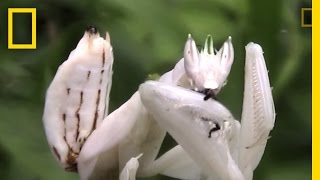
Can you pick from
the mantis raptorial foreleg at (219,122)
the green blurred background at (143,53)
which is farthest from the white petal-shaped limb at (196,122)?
the green blurred background at (143,53)

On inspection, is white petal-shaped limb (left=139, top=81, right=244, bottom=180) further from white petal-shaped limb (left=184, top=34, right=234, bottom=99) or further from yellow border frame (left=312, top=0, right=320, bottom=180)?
yellow border frame (left=312, top=0, right=320, bottom=180)

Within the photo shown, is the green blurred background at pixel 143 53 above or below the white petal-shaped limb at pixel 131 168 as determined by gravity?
above

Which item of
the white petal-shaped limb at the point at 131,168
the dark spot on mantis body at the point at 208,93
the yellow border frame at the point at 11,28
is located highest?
the yellow border frame at the point at 11,28

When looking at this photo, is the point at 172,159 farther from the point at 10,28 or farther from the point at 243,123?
the point at 10,28

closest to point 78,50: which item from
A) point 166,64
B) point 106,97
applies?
point 106,97

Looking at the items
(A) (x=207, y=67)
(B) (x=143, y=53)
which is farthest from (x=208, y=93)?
(B) (x=143, y=53)

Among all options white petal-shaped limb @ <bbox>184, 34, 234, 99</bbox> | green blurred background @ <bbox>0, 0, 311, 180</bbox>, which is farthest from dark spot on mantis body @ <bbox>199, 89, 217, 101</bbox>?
green blurred background @ <bbox>0, 0, 311, 180</bbox>

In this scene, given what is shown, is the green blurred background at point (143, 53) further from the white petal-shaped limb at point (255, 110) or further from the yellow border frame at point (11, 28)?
the white petal-shaped limb at point (255, 110)

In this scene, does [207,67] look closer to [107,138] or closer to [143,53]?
[107,138]
